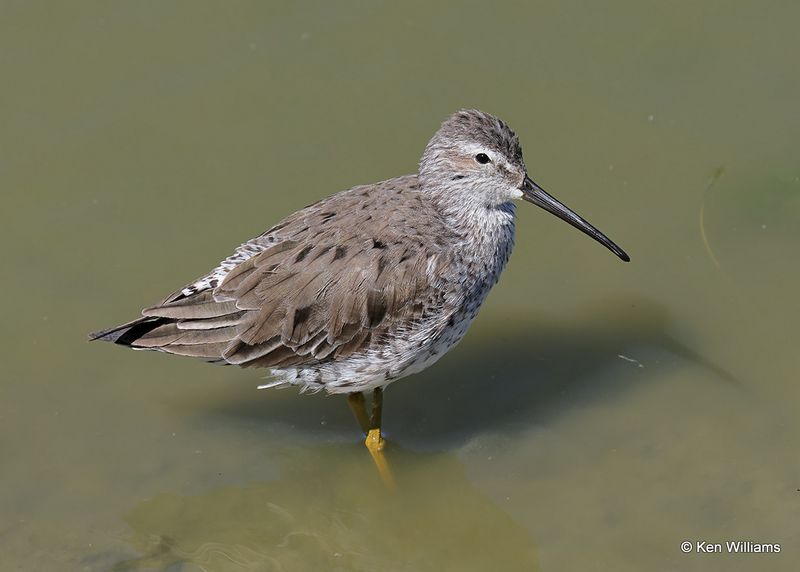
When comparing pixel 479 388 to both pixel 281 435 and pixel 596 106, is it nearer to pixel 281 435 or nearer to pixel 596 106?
pixel 281 435

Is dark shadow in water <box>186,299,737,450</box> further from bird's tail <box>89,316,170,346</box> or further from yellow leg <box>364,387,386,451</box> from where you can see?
bird's tail <box>89,316,170,346</box>

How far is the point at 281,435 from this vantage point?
29.7ft

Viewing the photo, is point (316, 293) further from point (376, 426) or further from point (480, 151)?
point (480, 151)

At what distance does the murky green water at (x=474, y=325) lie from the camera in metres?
8.32

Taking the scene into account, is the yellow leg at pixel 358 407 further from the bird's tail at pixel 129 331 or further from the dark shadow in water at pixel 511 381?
the bird's tail at pixel 129 331

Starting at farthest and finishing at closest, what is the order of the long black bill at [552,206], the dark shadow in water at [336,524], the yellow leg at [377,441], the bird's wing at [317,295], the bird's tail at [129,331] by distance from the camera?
the yellow leg at [377,441], the long black bill at [552,206], the bird's tail at [129,331], the dark shadow in water at [336,524], the bird's wing at [317,295]

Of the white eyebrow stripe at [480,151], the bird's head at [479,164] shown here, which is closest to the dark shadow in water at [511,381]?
the bird's head at [479,164]

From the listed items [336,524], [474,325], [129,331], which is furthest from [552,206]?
[129,331]

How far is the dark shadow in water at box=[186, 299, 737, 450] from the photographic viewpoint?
9102 millimetres

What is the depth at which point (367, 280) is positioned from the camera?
8.00 metres

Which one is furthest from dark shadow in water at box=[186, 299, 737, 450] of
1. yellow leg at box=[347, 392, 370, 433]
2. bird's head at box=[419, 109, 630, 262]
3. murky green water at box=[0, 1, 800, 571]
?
bird's head at box=[419, 109, 630, 262]

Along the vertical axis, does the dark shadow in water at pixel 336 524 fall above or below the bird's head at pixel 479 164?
below

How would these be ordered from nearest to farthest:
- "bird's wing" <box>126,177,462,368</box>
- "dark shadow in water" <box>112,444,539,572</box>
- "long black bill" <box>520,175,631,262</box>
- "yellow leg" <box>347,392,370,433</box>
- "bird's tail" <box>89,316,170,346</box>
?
"bird's wing" <box>126,177,462,368</box>, "dark shadow in water" <box>112,444,539,572</box>, "bird's tail" <box>89,316,170,346</box>, "long black bill" <box>520,175,631,262</box>, "yellow leg" <box>347,392,370,433</box>

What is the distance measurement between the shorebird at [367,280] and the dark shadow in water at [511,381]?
82cm
